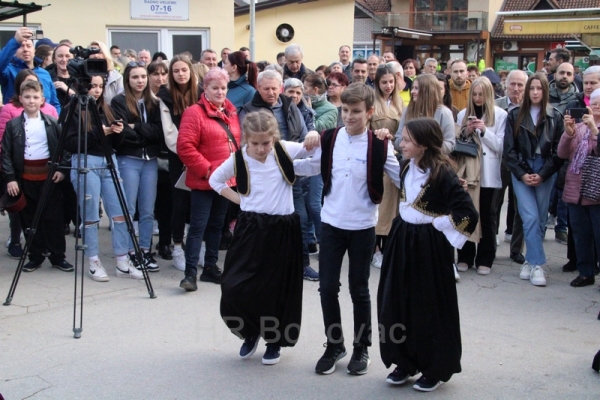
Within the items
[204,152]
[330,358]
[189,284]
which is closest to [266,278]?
[330,358]

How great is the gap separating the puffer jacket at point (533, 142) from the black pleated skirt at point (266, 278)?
3049mm

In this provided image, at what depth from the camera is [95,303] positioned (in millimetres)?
5891

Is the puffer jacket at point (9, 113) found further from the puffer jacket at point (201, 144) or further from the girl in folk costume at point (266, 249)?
the girl in folk costume at point (266, 249)

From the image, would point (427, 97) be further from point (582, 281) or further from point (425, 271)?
point (425, 271)

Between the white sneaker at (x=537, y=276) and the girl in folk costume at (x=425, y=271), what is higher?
the girl in folk costume at (x=425, y=271)

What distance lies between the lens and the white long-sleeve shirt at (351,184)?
14.5ft

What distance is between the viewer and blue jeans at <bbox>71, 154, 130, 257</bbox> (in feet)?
21.1

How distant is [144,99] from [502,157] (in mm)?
3573

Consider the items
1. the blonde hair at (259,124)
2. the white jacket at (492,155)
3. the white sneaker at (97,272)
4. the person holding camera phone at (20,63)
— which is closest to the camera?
the blonde hair at (259,124)

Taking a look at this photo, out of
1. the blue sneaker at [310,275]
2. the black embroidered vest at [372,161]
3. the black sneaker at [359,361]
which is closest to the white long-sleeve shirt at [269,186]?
the black embroidered vest at [372,161]

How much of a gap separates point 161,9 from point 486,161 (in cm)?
1056

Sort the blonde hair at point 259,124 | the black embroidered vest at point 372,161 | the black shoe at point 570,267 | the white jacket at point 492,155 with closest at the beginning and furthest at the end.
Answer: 1. the black embroidered vest at point 372,161
2. the blonde hair at point 259,124
3. the white jacket at point 492,155
4. the black shoe at point 570,267

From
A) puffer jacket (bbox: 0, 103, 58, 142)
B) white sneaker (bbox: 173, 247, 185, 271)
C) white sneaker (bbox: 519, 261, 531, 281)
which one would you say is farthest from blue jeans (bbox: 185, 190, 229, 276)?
white sneaker (bbox: 519, 261, 531, 281)

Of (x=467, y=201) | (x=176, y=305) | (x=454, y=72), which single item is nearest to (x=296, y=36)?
(x=454, y=72)
